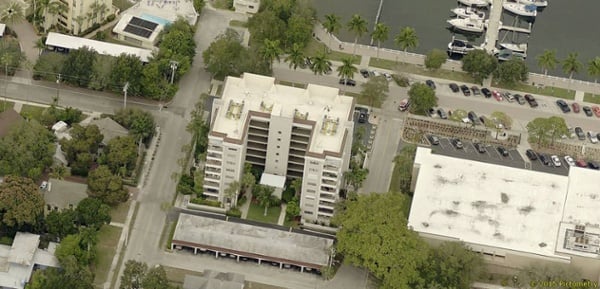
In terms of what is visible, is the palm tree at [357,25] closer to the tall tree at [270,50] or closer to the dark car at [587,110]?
the tall tree at [270,50]

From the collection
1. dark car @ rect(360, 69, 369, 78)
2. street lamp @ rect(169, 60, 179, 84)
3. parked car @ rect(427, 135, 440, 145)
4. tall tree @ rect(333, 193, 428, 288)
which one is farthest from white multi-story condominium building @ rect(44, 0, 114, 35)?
tall tree @ rect(333, 193, 428, 288)

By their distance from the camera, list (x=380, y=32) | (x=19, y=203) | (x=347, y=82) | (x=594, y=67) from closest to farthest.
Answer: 1. (x=19, y=203)
2. (x=347, y=82)
3. (x=594, y=67)
4. (x=380, y=32)

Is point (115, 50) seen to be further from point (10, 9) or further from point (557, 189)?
point (557, 189)

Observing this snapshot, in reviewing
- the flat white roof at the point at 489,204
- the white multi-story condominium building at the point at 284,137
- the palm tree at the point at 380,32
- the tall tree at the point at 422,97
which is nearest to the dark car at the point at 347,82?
the palm tree at the point at 380,32

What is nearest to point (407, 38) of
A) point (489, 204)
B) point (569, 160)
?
point (569, 160)

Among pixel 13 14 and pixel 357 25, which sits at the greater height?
pixel 357 25

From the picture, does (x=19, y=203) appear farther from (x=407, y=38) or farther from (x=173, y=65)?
(x=407, y=38)
